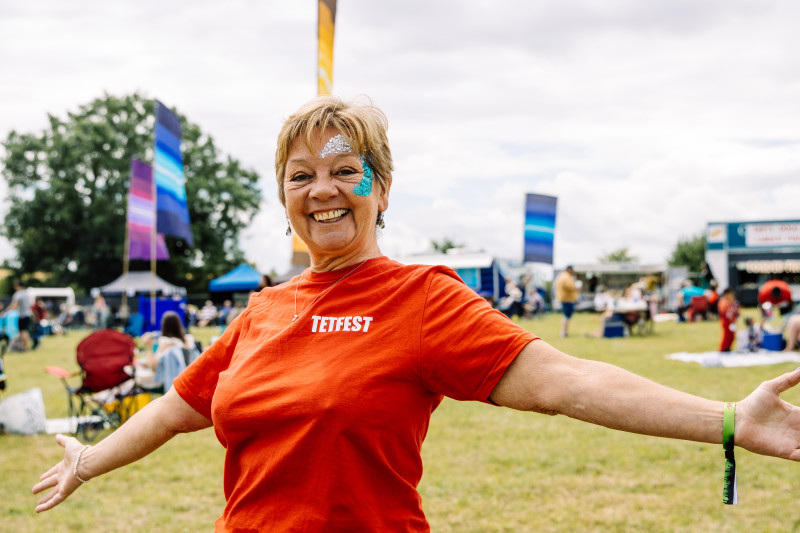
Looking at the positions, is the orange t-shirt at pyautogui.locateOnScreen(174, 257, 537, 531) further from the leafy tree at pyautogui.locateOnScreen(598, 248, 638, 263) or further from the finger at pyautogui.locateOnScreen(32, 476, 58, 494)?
the leafy tree at pyautogui.locateOnScreen(598, 248, 638, 263)

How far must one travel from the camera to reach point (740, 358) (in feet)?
36.9

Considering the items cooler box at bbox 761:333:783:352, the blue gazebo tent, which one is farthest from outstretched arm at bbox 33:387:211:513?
the blue gazebo tent

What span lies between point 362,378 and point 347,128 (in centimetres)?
70

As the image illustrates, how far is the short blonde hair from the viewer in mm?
1787

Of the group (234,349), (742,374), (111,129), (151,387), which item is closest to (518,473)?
(234,349)

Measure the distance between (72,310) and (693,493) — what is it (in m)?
31.6

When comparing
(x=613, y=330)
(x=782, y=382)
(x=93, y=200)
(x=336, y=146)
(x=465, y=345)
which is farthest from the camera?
(x=93, y=200)

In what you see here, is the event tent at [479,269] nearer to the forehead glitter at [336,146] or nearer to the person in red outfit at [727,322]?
the person in red outfit at [727,322]

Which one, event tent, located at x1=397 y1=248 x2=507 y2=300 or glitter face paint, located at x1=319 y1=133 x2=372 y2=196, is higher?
glitter face paint, located at x1=319 y1=133 x2=372 y2=196

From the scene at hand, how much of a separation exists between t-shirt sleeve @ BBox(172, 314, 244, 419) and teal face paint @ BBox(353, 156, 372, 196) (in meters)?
0.56

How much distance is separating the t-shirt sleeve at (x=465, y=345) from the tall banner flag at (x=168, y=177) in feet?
38.2

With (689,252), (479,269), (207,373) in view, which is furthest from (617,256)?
(207,373)

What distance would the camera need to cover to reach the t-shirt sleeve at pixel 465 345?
4.81 feet

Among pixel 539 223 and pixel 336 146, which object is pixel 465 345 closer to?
pixel 336 146
